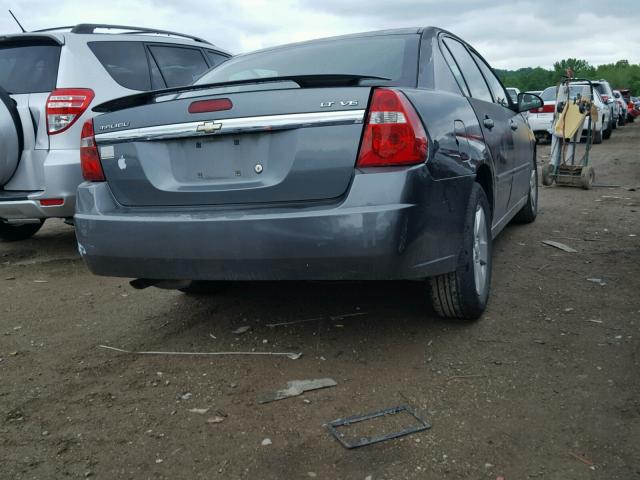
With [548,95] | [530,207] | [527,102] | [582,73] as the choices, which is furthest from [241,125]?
[582,73]

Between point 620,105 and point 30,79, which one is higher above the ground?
point 30,79

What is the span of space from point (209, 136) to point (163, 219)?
1.43 ft

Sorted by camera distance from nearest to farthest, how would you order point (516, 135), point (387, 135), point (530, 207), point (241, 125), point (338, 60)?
point (387, 135), point (241, 125), point (338, 60), point (516, 135), point (530, 207)

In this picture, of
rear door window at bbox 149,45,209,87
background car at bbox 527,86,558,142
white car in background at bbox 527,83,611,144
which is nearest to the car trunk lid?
rear door window at bbox 149,45,209,87

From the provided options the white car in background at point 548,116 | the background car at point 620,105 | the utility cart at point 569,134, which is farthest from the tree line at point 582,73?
the utility cart at point 569,134

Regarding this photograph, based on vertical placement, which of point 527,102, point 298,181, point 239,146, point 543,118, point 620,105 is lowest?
point 543,118

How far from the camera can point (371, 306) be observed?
3738 millimetres

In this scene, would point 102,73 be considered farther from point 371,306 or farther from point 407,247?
point 407,247

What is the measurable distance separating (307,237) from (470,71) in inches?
89.7

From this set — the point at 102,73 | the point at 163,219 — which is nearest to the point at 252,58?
the point at 163,219

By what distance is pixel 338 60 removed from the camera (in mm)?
3438

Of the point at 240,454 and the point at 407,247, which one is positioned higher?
the point at 407,247

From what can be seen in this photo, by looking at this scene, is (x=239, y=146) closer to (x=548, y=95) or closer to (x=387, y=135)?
(x=387, y=135)

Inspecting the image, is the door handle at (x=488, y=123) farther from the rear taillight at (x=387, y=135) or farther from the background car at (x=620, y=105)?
the background car at (x=620, y=105)
